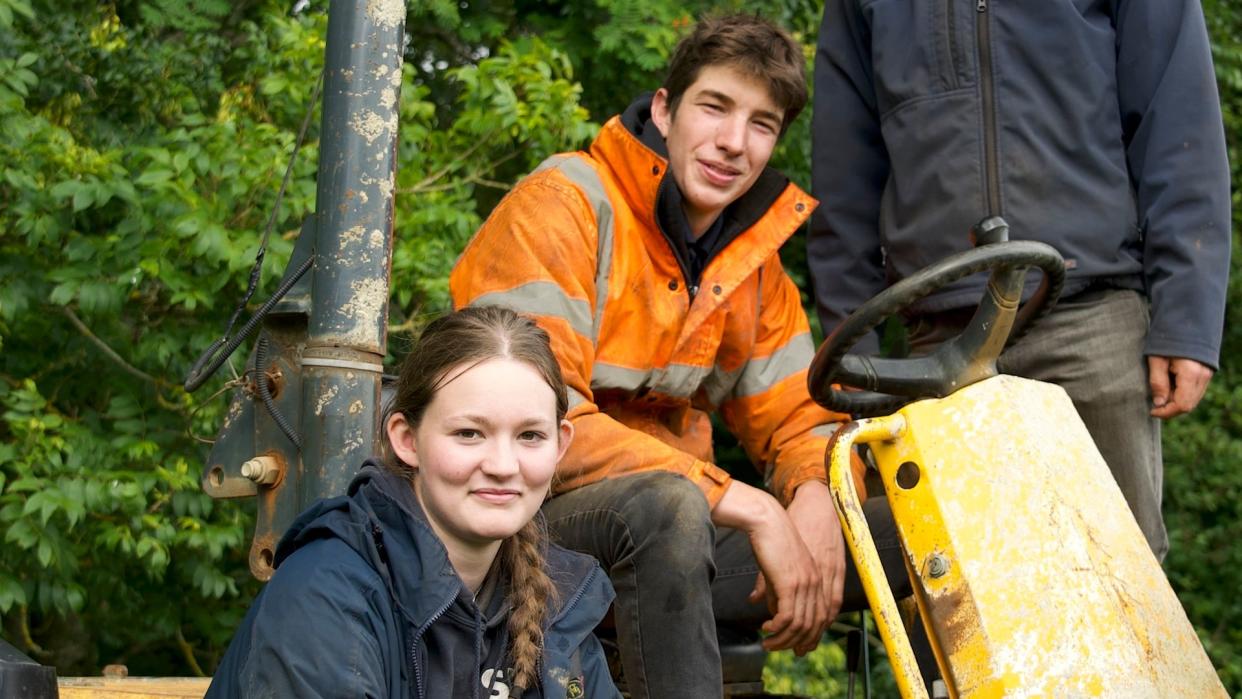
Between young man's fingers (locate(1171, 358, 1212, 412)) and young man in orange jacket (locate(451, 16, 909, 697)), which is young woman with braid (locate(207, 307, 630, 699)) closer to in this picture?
young man in orange jacket (locate(451, 16, 909, 697))

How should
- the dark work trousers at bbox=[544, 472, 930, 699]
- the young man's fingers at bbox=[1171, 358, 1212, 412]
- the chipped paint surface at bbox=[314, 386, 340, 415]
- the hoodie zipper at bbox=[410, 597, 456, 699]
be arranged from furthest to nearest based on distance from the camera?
the young man's fingers at bbox=[1171, 358, 1212, 412]
the chipped paint surface at bbox=[314, 386, 340, 415]
the dark work trousers at bbox=[544, 472, 930, 699]
the hoodie zipper at bbox=[410, 597, 456, 699]

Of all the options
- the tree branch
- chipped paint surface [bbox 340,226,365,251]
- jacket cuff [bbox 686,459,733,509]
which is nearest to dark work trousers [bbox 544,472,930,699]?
jacket cuff [bbox 686,459,733,509]

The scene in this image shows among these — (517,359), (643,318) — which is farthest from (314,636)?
(643,318)

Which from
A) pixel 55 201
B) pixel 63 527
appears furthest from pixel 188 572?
pixel 55 201

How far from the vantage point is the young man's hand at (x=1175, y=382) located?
287 cm

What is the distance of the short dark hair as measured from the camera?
316 centimetres

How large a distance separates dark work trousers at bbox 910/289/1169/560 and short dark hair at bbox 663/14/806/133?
0.56m

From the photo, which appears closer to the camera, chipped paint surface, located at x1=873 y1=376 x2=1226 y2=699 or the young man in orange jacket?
chipped paint surface, located at x1=873 y1=376 x2=1226 y2=699

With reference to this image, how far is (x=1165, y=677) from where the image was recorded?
2152 millimetres

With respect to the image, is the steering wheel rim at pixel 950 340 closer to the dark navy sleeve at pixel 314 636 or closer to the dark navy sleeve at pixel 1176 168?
the dark navy sleeve at pixel 1176 168

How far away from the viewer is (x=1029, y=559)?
2.18 meters

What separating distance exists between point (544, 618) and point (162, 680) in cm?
98

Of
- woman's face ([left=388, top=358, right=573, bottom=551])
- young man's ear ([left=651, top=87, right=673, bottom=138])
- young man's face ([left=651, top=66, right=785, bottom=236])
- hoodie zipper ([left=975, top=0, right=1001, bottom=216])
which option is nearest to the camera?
woman's face ([left=388, top=358, right=573, bottom=551])

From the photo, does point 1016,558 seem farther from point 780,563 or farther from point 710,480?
point 710,480
